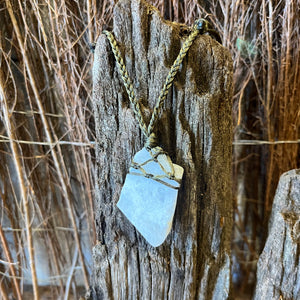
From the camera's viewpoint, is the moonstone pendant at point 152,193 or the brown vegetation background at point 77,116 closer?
the moonstone pendant at point 152,193

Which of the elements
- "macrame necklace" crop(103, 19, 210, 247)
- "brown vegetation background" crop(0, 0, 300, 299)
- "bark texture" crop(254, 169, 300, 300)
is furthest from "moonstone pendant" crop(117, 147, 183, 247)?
"brown vegetation background" crop(0, 0, 300, 299)

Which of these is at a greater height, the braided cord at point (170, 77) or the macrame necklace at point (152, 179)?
the braided cord at point (170, 77)

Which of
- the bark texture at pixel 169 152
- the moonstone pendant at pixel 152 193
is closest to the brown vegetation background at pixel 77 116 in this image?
the bark texture at pixel 169 152

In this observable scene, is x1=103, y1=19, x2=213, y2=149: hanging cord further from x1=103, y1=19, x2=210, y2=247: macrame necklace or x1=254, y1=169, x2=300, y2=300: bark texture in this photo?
x1=254, y1=169, x2=300, y2=300: bark texture

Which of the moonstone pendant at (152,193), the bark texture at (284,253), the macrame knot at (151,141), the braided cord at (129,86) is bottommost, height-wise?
the bark texture at (284,253)

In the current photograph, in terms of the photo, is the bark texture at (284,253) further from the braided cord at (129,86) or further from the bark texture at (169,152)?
the braided cord at (129,86)

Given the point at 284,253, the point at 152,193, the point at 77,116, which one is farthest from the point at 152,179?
the point at 77,116

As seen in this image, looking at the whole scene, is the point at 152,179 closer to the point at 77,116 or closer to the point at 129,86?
the point at 129,86
